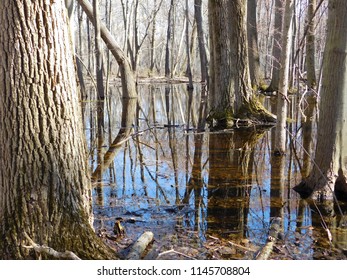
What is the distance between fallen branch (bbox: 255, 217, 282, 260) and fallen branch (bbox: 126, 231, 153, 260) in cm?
96

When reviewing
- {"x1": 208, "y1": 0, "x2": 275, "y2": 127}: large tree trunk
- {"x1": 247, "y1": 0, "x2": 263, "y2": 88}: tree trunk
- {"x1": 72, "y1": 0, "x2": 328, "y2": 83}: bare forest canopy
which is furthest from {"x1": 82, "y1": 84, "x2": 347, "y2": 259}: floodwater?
{"x1": 247, "y1": 0, "x2": 263, "y2": 88}: tree trunk

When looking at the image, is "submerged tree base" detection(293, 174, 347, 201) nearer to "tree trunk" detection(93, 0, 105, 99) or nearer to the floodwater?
the floodwater

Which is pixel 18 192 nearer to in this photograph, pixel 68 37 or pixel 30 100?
pixel 30 100

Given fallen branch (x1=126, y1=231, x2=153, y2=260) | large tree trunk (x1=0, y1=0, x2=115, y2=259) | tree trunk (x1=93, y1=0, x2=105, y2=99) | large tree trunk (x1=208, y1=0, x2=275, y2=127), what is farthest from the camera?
tree trunk (x1=93, y1=0, x2=105, y2=99)

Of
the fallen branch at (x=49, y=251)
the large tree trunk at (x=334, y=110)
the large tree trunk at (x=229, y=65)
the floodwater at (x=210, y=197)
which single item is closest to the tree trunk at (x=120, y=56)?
the large tree trunk at (x=229, y=65)

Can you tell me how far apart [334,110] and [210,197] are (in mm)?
1853

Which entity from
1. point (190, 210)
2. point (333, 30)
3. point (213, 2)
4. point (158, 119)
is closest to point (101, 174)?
point (190, 210)

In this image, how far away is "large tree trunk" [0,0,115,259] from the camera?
287cm

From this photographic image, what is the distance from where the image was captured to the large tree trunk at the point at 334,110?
4992 mm

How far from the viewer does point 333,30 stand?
5027 millimetres

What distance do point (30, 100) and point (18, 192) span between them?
66 centimetres

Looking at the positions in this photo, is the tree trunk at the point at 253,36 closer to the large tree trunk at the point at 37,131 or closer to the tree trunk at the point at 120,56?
the tree trunk at the point at 120,56

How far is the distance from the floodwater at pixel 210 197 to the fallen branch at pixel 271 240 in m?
0.07

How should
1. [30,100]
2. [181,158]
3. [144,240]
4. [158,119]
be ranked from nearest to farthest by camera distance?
[30,100]
[144,240]
[181,158]
[158,119]
